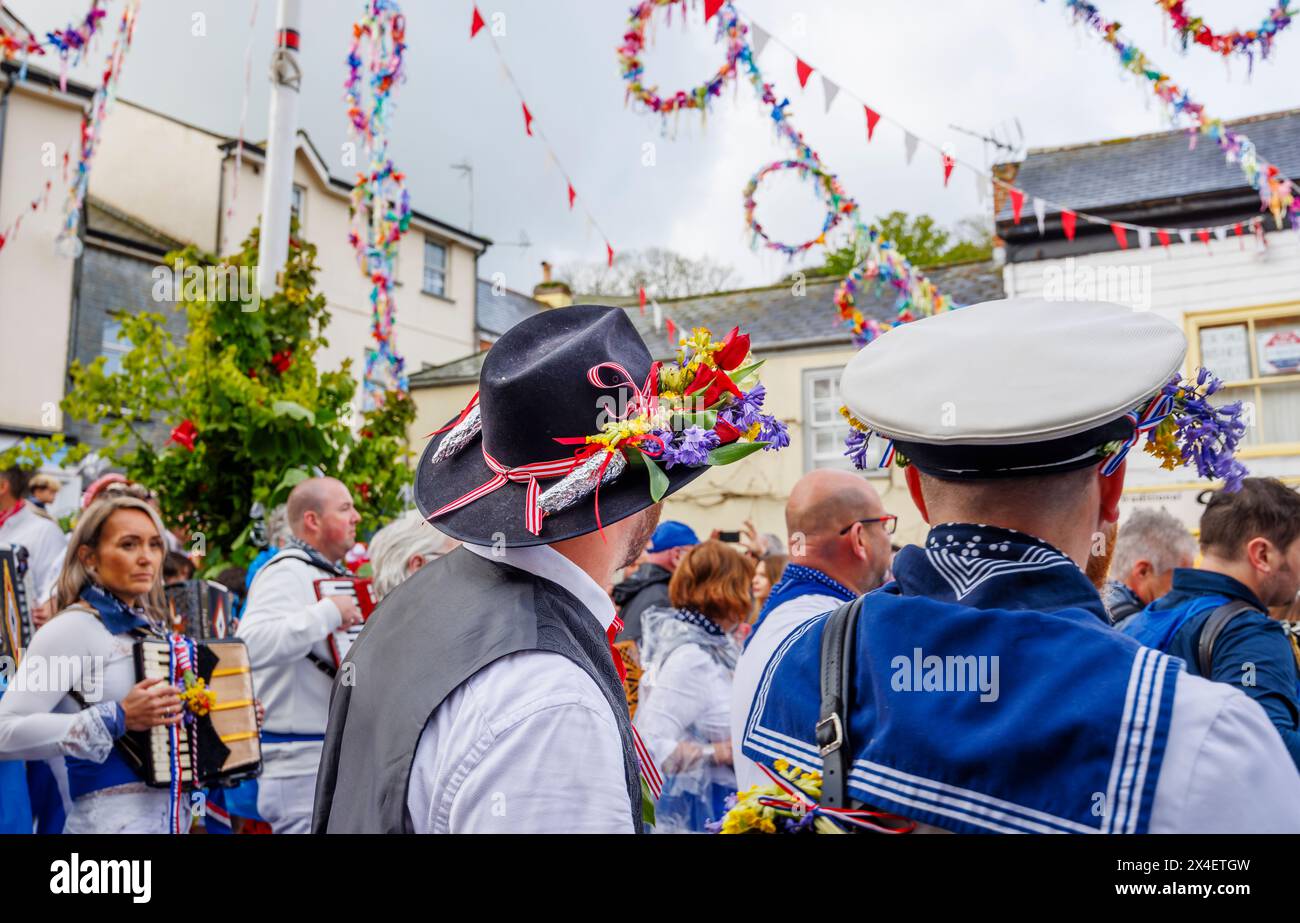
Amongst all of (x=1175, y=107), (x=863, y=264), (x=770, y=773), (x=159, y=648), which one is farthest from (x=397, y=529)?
(x=1175, y=107)

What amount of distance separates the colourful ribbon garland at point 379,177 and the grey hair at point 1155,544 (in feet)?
15.5

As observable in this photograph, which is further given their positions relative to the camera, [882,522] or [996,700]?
[882,522]

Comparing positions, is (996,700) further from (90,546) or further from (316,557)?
(316,557)

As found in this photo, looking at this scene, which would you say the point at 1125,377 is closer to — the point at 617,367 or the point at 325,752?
the point at 617,367

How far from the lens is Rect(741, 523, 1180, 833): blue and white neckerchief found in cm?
109

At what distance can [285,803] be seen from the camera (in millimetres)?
3982

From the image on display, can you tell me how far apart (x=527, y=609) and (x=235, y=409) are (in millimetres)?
4269

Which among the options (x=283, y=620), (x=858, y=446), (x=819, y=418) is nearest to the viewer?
(x=858, y=446)

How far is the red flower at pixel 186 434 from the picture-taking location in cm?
524

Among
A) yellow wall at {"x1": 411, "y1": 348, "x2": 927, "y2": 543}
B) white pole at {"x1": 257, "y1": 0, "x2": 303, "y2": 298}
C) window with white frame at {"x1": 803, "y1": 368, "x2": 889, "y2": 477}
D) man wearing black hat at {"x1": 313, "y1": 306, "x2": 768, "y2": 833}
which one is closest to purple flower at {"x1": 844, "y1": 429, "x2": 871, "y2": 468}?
man wearing black hat at {"x1": 313, "y1": 306, "x2": 768, "y2": 833}

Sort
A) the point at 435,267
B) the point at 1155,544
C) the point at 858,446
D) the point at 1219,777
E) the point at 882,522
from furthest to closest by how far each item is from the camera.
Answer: the point at 435,267, the point at 1155,544, the point at 882,522, the point at 858,446, the point at 1219,777

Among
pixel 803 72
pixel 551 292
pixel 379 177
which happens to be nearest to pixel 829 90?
pixel 803 72

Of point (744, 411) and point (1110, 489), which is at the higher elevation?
point (744, 411)

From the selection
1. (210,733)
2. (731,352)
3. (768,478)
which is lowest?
(210,733)
